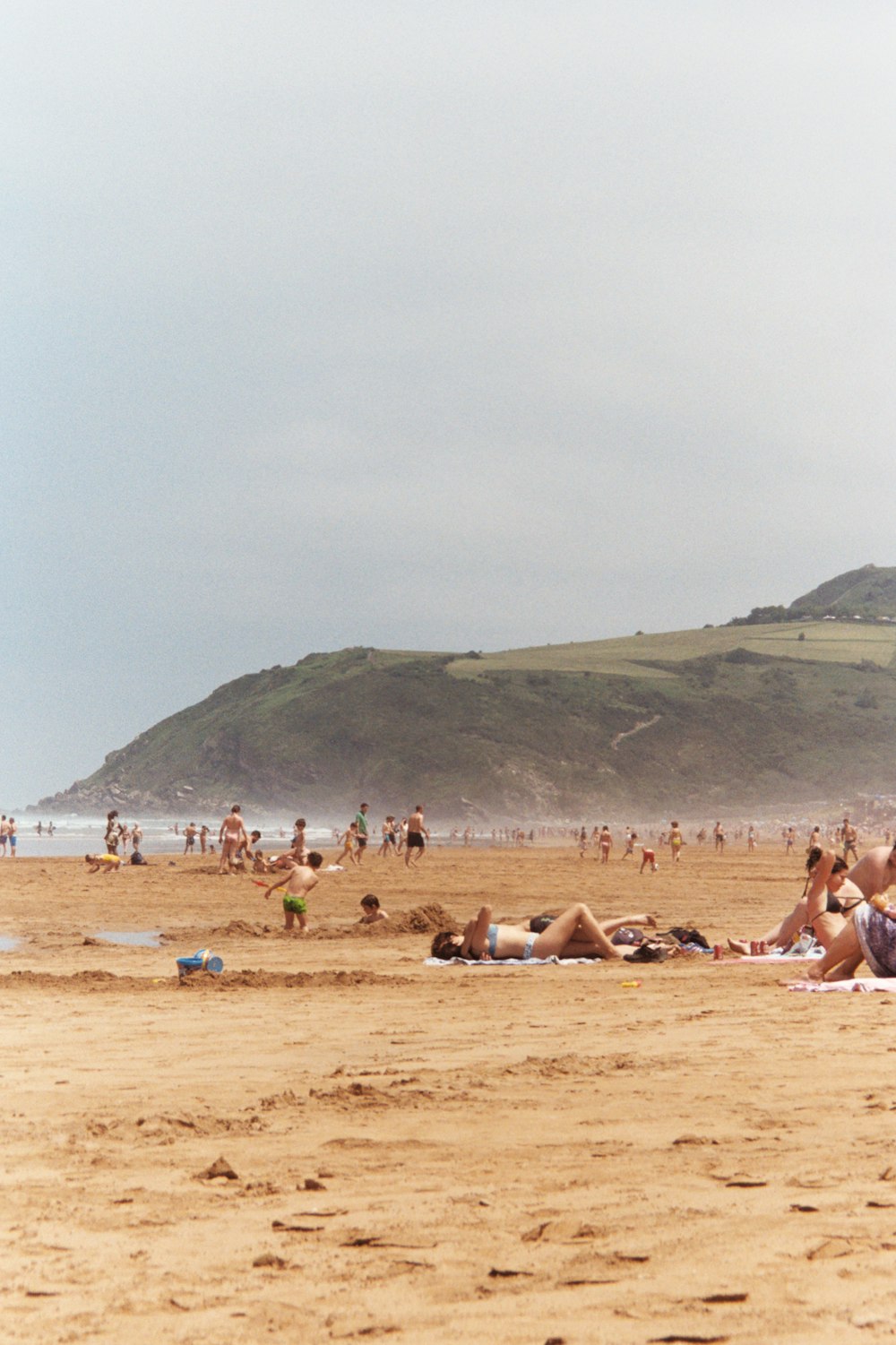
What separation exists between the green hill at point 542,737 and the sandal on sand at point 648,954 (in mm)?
93491

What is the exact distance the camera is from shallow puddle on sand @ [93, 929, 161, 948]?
15.9m

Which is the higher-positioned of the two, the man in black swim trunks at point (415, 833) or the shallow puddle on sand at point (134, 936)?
the man in black swim trunks at point (415, 833)

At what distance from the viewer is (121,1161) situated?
5.10 m

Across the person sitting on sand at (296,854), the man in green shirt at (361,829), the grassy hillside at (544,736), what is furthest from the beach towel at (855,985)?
the grassy hillside at (544,736)

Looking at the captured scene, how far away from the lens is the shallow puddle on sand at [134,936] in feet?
52.1

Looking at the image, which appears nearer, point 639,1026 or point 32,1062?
point 32,1062

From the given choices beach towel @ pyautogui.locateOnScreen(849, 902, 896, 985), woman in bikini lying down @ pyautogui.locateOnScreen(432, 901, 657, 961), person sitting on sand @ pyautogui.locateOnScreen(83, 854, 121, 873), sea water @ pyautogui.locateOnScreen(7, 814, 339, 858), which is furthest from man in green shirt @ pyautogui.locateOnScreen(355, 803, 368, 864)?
beach towel @ pyautogui.locateOnScreen(849, 902, 896, 985)

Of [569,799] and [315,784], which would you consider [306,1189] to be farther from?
[315,784]

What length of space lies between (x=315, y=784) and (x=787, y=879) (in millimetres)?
92581

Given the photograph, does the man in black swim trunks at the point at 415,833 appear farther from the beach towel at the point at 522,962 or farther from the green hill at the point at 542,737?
the green hill at the point at 542,737

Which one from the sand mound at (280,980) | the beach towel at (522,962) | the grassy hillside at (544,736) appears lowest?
the beach towel at (522,962)

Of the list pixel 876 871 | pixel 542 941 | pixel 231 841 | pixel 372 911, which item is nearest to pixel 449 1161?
pixel 876 871

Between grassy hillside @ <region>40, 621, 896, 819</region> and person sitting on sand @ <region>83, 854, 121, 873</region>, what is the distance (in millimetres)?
75346

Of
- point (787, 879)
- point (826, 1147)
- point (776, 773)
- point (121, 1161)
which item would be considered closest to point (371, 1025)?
point (121, 1161)
